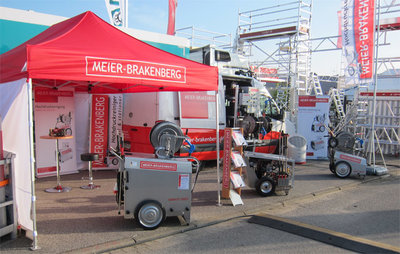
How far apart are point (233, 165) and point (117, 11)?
25.8 ft

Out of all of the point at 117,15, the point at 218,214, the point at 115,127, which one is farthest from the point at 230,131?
the point at 117,15

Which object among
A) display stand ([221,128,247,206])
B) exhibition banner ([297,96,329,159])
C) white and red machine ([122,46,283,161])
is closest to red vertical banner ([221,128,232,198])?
display stand ([221,128,247,206])

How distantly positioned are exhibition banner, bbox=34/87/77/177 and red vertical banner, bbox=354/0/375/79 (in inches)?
357

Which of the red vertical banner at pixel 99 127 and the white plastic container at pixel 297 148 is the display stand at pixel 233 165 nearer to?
the red vertical banner at pixel 99 127

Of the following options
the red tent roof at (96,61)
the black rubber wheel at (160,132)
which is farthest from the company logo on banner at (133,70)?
the black rubber wheel at (160,132)

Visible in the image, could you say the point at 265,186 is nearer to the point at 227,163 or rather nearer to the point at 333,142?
the point at 227,163

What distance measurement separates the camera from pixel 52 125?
8117mm

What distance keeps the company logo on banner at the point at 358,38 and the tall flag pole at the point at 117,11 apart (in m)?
7.73

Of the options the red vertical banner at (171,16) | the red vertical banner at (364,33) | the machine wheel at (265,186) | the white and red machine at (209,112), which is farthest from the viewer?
the red vertical banner at (171,16)

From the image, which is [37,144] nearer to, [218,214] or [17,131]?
[17,131]

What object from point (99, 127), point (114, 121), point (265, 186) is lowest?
point (265, 186)

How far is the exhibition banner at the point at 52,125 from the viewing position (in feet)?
25.9

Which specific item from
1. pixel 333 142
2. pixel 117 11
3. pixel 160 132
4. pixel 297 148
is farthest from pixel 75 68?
pixel 333 142

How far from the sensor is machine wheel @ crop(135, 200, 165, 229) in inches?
187
